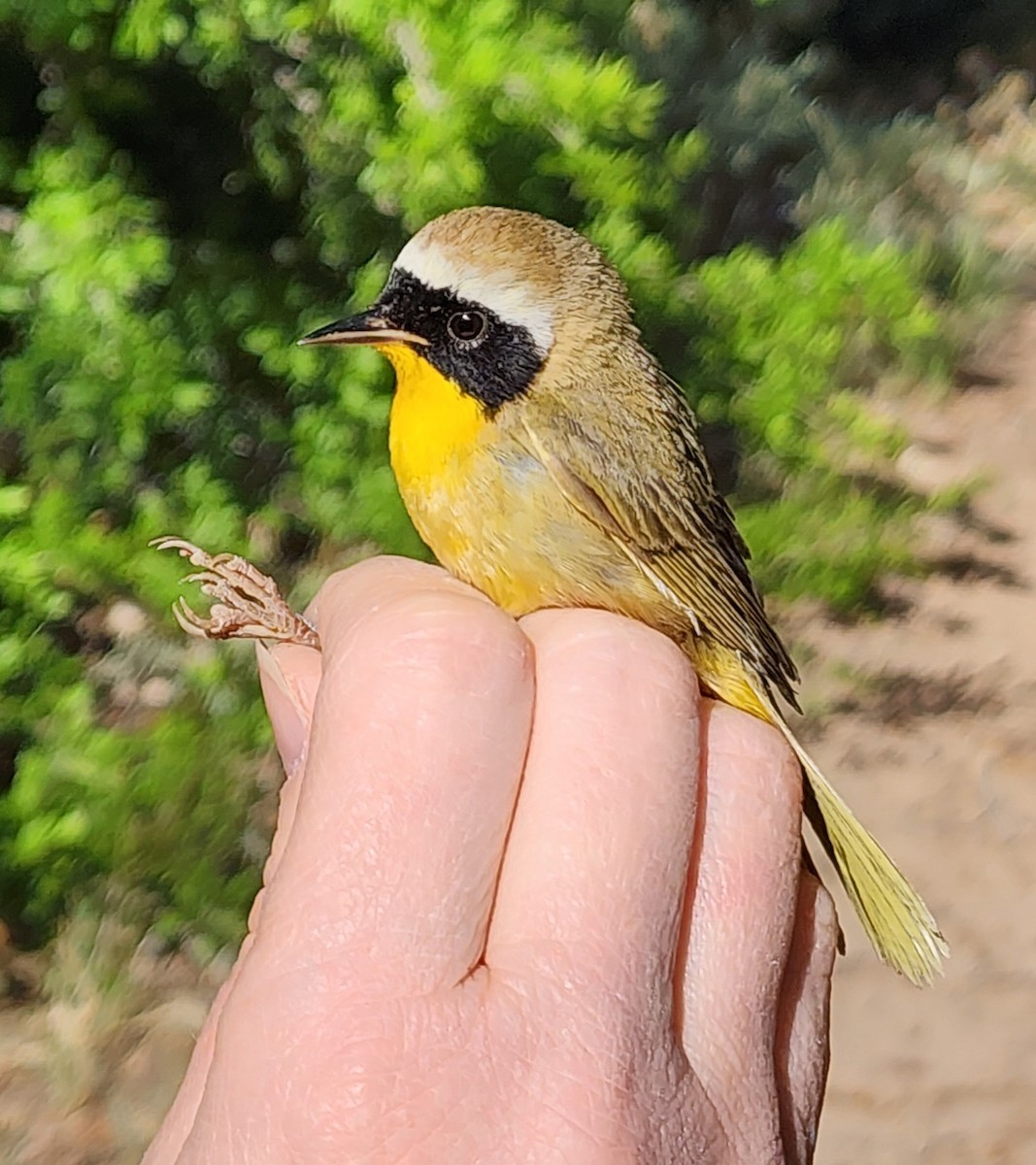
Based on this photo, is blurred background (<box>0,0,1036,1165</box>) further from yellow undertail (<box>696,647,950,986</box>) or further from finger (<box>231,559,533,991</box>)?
finger (<box>231,559,533,991</box>)

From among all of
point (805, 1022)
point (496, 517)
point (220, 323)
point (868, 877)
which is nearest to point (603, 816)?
point (805, 1022)

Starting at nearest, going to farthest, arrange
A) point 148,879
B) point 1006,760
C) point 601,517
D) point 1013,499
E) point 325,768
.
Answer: point 325,768 < point 601,517 < point 148,879 < point 1006,760 < point 1013,499

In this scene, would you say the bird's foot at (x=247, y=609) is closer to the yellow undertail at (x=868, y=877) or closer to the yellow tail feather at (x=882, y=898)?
the yellow undertail at (x=868, y=877)

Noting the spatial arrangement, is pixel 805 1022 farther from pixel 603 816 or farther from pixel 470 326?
pixel 470 326

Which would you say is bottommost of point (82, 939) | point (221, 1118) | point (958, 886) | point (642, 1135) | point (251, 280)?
point (82, 939)

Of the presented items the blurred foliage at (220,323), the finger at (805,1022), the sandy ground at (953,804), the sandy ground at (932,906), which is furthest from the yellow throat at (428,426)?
the sandy ground at (953,804)

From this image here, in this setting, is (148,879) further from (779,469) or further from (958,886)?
(779,469)

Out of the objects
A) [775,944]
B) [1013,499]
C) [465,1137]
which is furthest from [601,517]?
[1013,499]
